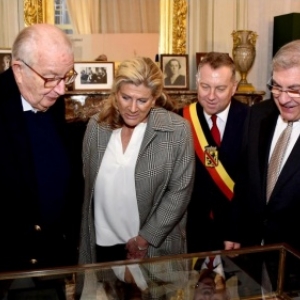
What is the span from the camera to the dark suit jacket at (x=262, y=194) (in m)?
1.84

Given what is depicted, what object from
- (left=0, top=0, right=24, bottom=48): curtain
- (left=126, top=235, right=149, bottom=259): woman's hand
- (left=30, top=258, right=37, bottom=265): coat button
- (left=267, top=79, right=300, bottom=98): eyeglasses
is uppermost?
(left=0, top=0, right=24, bottom=48): curtain

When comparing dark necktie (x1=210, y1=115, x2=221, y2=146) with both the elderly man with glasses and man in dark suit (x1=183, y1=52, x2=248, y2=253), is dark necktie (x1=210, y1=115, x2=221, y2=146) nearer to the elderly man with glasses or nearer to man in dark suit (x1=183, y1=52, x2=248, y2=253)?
man in dark suit (x1=183, y1=52, x2=248, y2=253)

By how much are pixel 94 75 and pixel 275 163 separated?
254 centimetres

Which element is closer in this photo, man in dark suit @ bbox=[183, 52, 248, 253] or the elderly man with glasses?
the elderly man with glasses

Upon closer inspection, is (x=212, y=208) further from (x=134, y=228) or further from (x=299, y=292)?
(x=299, y=292)

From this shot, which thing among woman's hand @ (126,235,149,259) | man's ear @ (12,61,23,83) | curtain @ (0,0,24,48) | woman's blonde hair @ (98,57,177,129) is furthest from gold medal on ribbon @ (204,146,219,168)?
curtain @ (0,0,24,48)

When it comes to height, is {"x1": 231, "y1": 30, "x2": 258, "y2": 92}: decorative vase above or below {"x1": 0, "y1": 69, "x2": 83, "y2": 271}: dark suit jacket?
above

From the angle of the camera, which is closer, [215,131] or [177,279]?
[177,279]

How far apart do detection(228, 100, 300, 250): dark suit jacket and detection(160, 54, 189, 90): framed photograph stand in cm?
226

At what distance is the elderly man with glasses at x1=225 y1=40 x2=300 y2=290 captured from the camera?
1827mm

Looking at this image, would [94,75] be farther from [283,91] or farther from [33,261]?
[33,261]

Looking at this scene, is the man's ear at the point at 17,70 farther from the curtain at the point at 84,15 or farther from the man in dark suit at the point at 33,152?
the curtain at the point at 84,15

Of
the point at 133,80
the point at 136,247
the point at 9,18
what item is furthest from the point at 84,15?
the point at 136,247

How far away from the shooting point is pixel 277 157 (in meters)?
1.89
